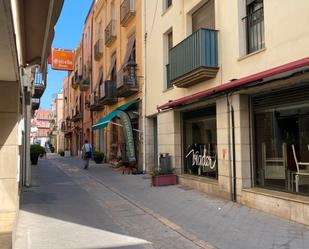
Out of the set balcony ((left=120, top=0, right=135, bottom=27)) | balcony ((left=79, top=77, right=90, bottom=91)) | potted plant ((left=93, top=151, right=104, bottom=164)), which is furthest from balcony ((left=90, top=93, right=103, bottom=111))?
balcony ((left=120, top=0, right=135, bottom=27))

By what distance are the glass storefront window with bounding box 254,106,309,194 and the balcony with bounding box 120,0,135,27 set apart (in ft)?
40.0

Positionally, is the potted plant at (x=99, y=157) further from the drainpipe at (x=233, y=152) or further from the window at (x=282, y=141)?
the window at (x=282, y=141)

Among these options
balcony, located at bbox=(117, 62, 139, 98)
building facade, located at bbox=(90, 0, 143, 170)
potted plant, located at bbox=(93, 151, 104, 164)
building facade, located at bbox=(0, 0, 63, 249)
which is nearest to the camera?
building facade, located at bbox=(0, 0, 63, 249)

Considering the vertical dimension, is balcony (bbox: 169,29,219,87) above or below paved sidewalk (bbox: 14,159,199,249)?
above

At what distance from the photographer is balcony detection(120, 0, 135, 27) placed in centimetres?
2038

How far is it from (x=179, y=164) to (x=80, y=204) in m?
4.72

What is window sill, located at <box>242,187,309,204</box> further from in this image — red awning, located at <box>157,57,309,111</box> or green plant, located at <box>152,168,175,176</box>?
green plant, located at <box>152,168,175,176</box>

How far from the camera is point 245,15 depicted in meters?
10.5

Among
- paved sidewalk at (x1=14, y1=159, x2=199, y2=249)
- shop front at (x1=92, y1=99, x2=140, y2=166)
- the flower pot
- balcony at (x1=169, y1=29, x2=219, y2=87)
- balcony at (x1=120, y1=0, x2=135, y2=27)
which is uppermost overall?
balcony at (x1=120, y1=0, x2=135, y2=27)

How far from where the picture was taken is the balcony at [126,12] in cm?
2038

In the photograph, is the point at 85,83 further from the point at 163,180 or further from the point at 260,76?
the point at 260,76

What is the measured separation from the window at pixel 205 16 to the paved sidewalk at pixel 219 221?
5181 mm

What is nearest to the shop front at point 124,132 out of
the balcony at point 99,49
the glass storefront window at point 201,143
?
the glass storefront window at point 201,143

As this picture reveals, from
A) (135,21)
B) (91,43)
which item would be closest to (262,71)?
(135,21)
